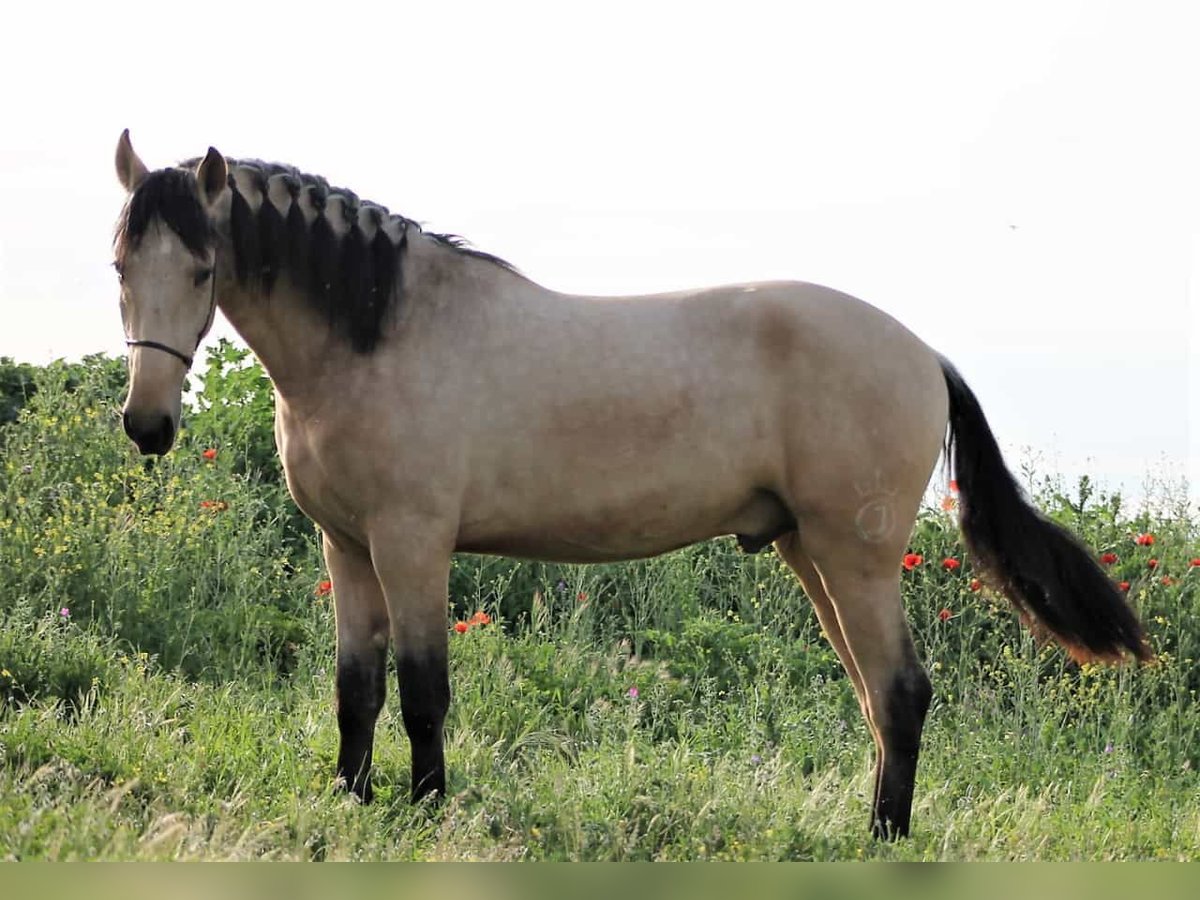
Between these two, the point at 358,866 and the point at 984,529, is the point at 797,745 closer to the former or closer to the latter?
the point at 984,529

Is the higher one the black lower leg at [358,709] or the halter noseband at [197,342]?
the halter noseband at [197,342]

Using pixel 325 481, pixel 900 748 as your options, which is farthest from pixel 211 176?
pixel 900 748

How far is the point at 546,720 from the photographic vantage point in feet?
21.3

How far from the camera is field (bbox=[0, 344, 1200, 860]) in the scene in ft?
16.1

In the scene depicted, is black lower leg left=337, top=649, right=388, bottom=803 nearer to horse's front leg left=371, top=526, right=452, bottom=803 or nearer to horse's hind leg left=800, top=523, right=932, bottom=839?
horse's front leg left=371, top=526, right=452, bottom=803

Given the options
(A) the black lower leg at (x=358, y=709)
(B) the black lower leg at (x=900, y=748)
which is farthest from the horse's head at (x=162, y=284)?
(B) the black lower leg at (x=900, y=748)

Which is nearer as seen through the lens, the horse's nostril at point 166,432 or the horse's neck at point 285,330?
the horse's nostril at point 166,432

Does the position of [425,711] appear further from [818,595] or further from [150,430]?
[818,595]

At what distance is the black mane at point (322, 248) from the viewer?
4879 mm

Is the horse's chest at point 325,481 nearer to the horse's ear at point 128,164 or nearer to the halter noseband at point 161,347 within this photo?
the halter noseband at point 161,347

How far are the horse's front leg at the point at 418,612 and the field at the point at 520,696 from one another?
0.42m

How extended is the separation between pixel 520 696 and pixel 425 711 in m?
1.74

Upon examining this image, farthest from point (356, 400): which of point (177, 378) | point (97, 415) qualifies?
point (97, 415)

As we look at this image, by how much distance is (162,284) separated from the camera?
15.2 feet
